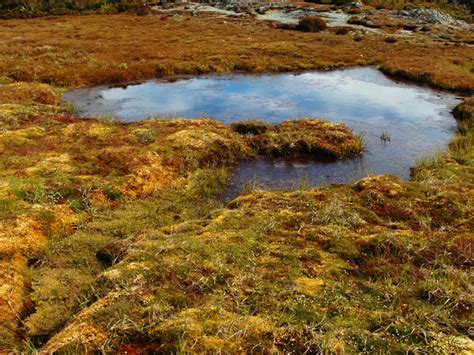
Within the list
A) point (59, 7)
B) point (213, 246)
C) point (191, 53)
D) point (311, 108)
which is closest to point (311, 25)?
point (191, 53)

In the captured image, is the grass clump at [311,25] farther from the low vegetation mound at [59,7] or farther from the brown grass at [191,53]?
the low vegetation mound at [59,7]

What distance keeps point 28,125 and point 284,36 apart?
4838 centimetres

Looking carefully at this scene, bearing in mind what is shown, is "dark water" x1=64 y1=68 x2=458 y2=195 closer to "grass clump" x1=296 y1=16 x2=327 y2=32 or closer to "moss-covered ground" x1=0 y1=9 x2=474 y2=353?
"moss-covered ground" x1=0 y1=9 x2=474 y2=353

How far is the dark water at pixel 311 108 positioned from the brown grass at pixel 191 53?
3.26 meters

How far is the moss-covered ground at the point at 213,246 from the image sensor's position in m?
8.03

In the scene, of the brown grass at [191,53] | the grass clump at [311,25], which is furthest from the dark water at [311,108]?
the grass clump at [311,25]

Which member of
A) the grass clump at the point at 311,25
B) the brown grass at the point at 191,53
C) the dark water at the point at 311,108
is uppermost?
the grass clump at the point at 311,25

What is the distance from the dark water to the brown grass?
128 inches

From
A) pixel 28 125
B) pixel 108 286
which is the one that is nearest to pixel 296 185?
pixel 108 286

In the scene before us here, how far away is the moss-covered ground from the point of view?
8031mm

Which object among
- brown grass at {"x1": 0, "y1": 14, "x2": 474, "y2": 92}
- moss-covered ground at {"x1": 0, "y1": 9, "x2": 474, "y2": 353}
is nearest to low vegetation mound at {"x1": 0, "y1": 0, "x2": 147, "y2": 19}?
brown grass at {"x1": 0, "y1": 14, "x2": 474, "y2": 92}

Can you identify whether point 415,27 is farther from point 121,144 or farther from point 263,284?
point 263,284

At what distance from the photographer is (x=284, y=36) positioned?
6278 centimetres

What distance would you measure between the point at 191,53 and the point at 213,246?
4068 cm
